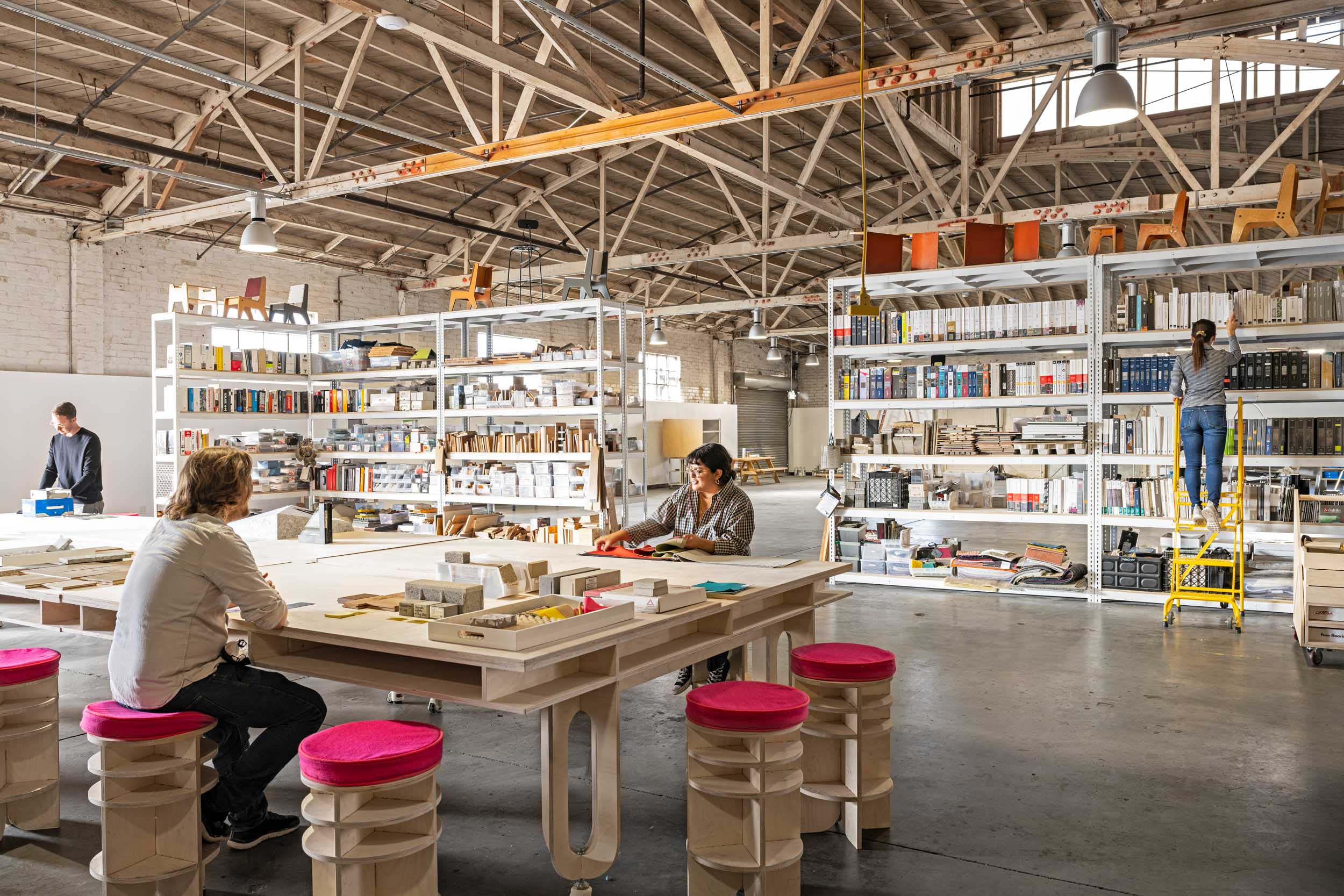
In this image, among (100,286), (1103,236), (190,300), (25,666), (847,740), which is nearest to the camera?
(847,740)

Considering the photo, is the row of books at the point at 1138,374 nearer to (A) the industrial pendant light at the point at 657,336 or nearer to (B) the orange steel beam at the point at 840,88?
(B) the orange steel beam at the point at 840,88

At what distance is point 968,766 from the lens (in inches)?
145

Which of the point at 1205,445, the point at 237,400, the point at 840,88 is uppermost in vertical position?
the point at 840,88

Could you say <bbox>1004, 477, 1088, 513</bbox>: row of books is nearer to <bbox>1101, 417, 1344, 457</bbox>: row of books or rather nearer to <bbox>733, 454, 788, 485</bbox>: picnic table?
<bbox>1101, 417, 1344, 457</bbox>: row of books

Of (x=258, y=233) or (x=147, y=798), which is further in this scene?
(x=258, y=233)

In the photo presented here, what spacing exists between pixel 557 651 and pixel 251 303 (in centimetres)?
855

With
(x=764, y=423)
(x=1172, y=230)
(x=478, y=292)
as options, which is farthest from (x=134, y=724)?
(x=764, y=423)

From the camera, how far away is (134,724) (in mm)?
2598

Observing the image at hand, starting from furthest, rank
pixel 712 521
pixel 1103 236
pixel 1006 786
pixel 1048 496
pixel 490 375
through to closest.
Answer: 1. pixel 490 375
2. pixel 1048 496
3. pixel 1103 236
4. pixel 712 521
5. pixel 1006 786

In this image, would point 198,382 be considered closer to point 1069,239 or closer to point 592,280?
point 592,280

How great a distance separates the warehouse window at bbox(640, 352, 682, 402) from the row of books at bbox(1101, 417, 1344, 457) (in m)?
15.0

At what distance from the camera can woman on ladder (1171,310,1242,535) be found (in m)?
6.41

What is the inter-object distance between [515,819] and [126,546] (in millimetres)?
2721

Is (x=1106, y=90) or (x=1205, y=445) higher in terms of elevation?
(x=1106, y=90)
